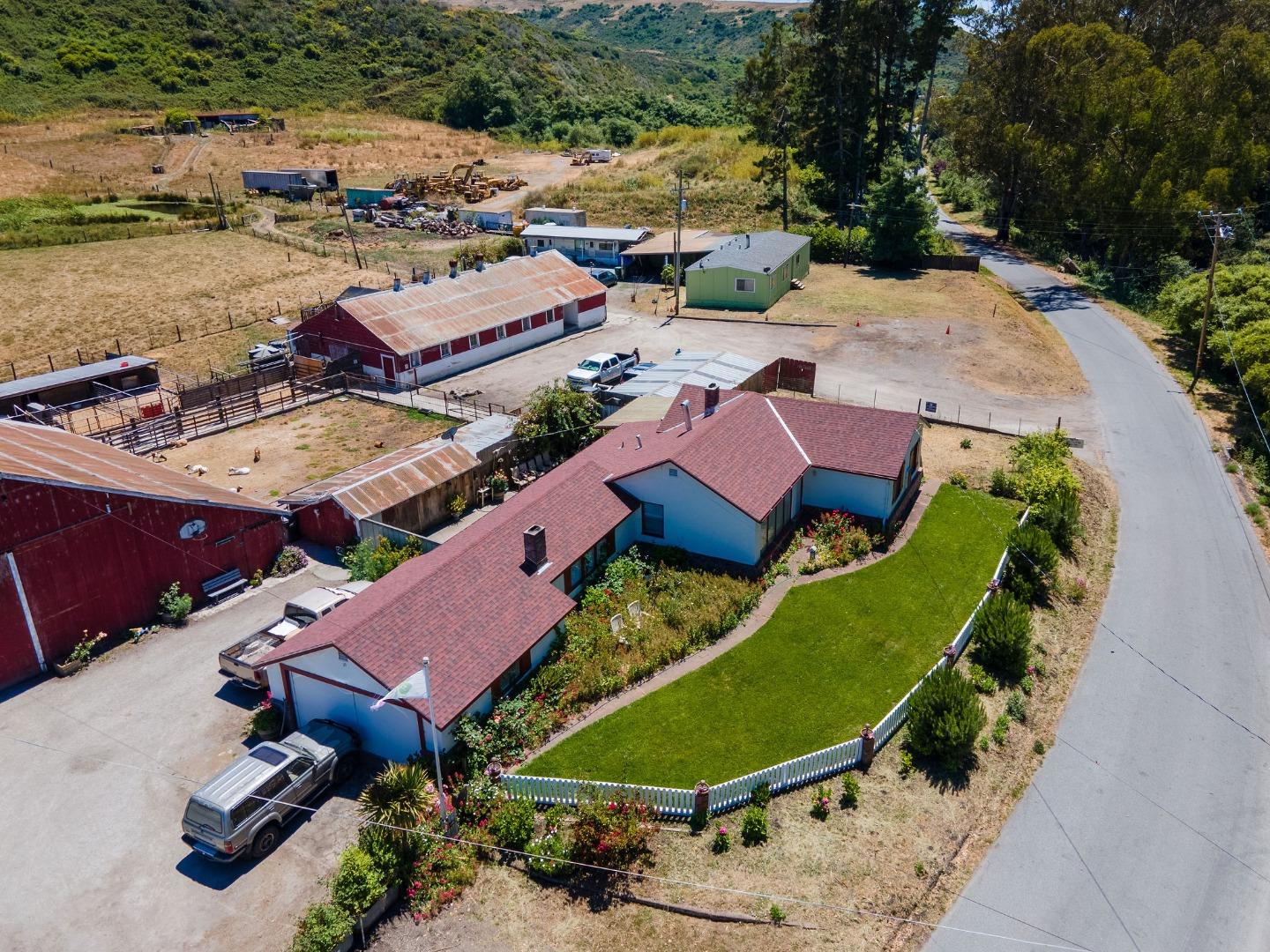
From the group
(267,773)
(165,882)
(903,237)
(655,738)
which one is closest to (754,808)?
(655,738)

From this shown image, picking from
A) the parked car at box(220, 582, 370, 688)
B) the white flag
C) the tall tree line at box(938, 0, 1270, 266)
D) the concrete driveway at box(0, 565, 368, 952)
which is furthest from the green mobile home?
the white flag

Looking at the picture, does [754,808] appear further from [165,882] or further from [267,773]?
[165,882]

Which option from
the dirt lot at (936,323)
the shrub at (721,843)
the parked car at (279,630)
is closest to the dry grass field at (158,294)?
the dirt lot at (936,323)

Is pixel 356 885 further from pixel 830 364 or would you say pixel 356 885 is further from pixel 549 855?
pixel 830 364

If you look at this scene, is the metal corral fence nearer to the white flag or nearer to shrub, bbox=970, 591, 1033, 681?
the white flag

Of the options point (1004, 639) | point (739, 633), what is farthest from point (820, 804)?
point (1004, 639)

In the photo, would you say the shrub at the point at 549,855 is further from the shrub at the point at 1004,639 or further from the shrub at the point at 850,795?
the shrub at the point at 1004,639
